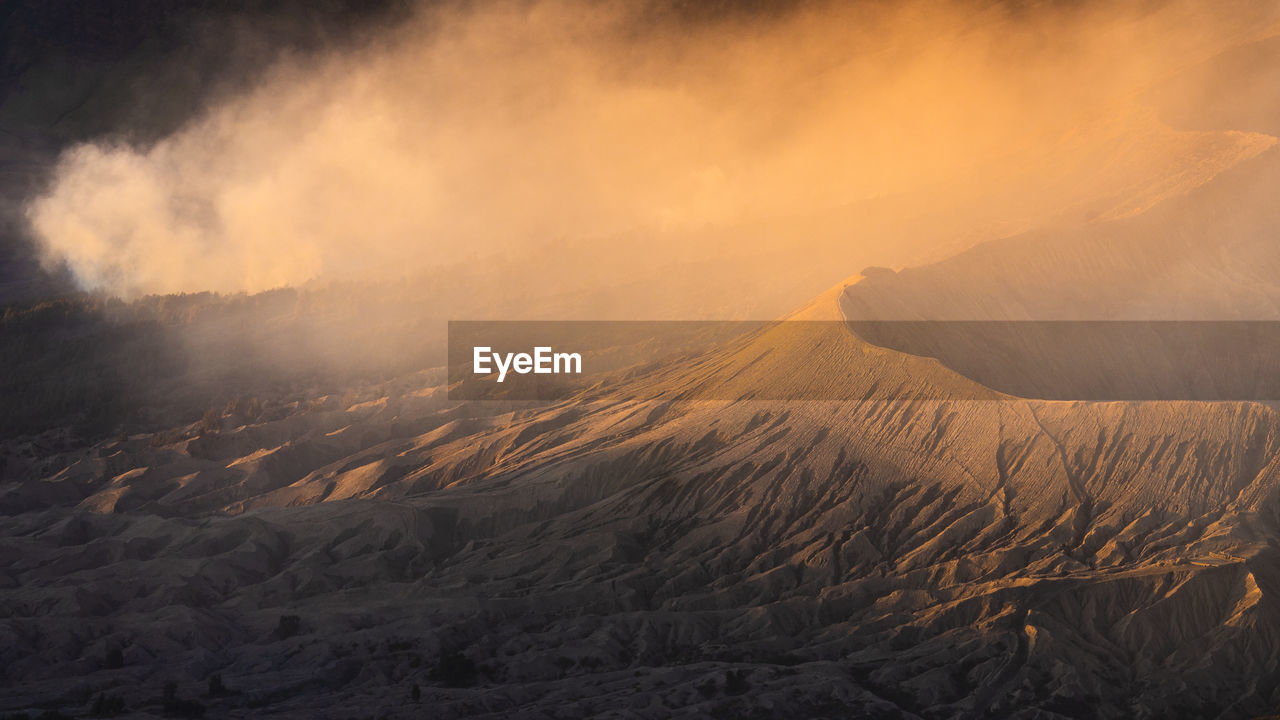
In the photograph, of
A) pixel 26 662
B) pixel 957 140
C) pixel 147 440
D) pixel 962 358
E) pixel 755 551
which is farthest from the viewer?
pixel 957 140

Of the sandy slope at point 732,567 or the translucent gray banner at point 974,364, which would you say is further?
the translucent gray banner at point 974,364

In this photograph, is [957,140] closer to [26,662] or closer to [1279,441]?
[1279,441]

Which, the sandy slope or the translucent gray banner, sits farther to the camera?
the translucent gray banner

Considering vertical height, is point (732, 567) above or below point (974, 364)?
below

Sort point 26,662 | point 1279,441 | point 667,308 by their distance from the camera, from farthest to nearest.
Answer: point 667,308 < point 1279,441 < point 26,662

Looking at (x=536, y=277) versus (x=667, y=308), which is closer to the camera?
(x=667, y=308)

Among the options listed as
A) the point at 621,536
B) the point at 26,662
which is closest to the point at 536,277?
the point at 621,536

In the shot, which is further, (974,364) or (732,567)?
(974,364)

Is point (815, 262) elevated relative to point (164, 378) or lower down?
elevated

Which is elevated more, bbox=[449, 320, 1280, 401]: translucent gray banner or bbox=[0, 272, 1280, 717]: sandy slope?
bbox=[449, 320, 1280, 401]: translucent gray banner

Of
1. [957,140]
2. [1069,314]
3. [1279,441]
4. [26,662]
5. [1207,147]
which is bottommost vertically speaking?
[26,662]

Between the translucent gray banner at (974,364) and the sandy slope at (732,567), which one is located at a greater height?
the translucent gray banner at (974,364)
